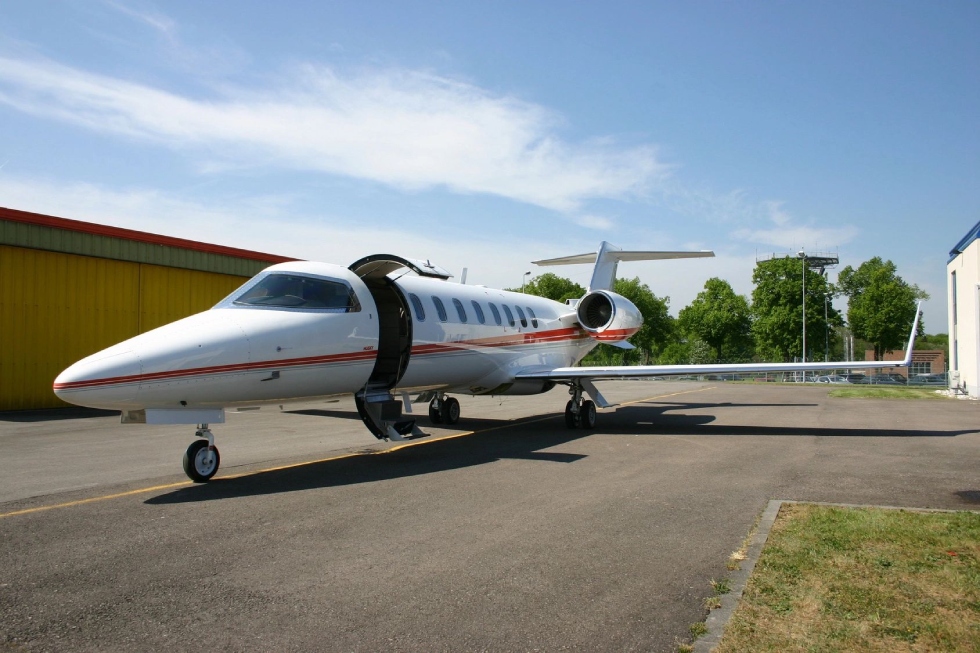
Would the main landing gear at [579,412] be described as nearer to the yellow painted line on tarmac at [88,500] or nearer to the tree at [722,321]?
the yellow painted line on tarmac at [88,500]

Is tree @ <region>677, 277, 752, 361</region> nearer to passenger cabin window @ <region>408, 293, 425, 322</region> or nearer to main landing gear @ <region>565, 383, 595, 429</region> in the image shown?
main landing gear @ <region>565, 383, 595, 429</region>

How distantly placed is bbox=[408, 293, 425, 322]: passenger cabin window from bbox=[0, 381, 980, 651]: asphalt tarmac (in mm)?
2275

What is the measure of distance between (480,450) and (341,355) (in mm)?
3012

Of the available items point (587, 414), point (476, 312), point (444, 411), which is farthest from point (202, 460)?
point (587, 414)

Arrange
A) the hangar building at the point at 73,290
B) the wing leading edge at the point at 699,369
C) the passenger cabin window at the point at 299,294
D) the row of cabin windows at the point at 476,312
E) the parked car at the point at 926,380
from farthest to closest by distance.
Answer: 1. the parked car at the point at 926,380
2. the hangar building at the point at 73,290
3. the wing leading edge at the point at 699,369
4. the row of cabin windows at the point at 476,312
5. the passenger cabin window at the point at 299,294

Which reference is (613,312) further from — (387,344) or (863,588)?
(863,588)

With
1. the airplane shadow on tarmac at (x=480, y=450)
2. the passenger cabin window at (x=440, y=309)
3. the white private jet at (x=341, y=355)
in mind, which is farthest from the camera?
the passenger cabin window at (x=440, y=309)

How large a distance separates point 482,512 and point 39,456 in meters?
8.25

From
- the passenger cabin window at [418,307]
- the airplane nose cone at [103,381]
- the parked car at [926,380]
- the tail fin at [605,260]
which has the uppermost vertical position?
the tail fin at [605,260]

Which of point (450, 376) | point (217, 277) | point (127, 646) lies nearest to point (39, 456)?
point (450, 376)

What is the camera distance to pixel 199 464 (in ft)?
28.3

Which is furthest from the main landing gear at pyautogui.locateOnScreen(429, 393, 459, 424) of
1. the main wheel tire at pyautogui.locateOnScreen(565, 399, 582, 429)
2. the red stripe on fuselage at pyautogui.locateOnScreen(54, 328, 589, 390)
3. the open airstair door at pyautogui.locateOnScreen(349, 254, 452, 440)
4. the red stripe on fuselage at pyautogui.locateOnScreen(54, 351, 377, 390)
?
the red stripe on fuselage at pyautogui.locateOnScreen(54, 351, 377, 390)

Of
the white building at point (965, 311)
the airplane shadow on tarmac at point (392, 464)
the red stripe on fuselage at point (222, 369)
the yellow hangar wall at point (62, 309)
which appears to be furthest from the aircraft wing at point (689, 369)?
the white building at point (965, 311)

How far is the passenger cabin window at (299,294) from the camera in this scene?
9.78 m
